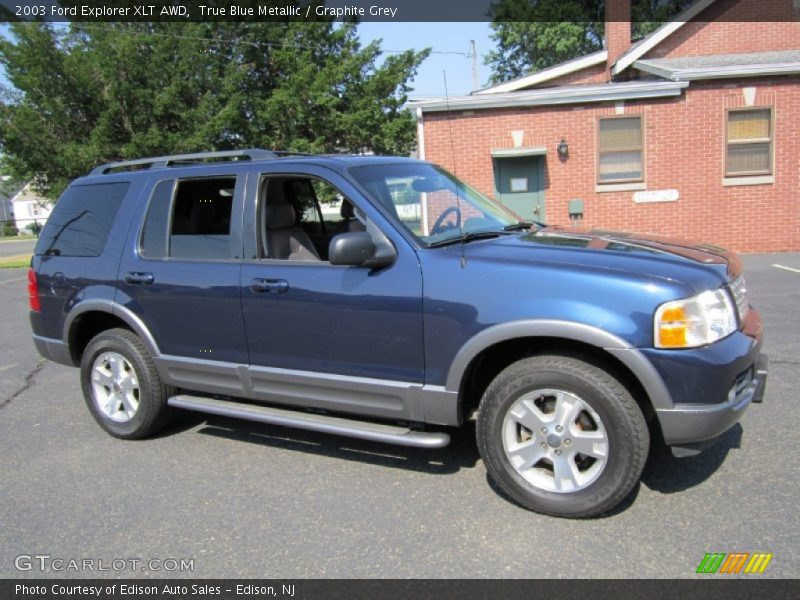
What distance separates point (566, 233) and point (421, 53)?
23202mm

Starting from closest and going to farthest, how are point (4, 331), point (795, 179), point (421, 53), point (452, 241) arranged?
point (452, 241) < point (4, 331) < point (795, 179) < point (421, 53)

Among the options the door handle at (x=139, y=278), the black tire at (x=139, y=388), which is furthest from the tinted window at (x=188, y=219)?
the black tire at (x=139, y=388)

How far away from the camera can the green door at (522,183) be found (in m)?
13.7

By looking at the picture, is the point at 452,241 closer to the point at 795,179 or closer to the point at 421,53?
the point at 795,179

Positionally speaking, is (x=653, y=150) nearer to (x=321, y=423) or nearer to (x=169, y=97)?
(x=321, y=423)

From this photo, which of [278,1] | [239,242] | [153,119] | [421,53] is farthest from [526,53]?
[239,242]

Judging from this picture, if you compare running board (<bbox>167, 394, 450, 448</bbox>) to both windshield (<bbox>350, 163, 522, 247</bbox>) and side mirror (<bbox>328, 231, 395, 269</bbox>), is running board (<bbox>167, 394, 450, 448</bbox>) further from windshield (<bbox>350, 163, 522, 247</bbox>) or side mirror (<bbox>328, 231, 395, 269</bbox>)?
windshield (<bbox>350, 163, 522, 247</bbox>)

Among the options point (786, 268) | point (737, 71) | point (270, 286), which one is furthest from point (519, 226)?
point (737, 71)

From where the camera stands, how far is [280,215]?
167 inches

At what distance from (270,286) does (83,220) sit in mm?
1964

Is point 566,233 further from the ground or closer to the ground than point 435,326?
further from the ground

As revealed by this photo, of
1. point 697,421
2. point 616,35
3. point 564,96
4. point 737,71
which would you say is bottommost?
point 697,421
